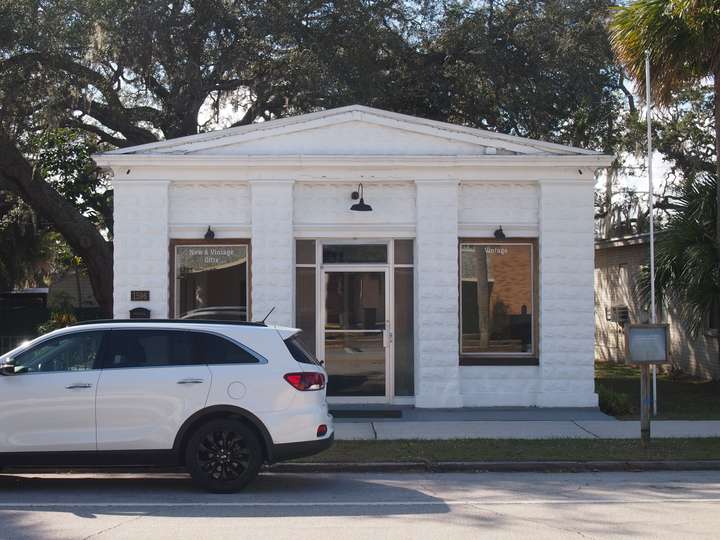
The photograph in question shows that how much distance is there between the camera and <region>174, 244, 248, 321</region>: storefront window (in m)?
15.5

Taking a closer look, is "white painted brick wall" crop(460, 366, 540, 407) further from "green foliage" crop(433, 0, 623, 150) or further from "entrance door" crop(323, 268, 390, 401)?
"green foliage" crop(433, 0, 623, 150)

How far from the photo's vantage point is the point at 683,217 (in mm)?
17094

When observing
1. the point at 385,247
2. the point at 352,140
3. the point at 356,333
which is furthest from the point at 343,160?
the point at 356,333

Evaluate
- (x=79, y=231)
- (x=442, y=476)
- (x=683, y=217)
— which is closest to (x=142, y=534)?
(x=442, y=476)

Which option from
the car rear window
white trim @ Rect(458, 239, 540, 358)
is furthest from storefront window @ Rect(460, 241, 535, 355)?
the car rear window

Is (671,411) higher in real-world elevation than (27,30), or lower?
lower

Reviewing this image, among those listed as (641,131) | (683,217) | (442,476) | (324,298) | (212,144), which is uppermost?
(641,131)

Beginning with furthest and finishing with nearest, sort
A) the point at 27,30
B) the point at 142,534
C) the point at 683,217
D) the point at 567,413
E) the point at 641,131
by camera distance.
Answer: the point at 641,131, the point at 27,30, the point at 683,217, the point at 567,413, the point at 142,534

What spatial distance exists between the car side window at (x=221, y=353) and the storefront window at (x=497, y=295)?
6533mm

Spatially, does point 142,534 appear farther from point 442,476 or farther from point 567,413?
point 567,413

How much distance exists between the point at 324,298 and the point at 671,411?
20.0 feet

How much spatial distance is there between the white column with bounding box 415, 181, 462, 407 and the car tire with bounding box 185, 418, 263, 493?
6.12 meters

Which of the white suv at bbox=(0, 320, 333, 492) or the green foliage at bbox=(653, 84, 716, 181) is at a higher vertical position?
the green foliage at bbox=(653, 84, 716, 181)

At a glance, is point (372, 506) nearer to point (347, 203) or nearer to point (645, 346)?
point (645, 346)
